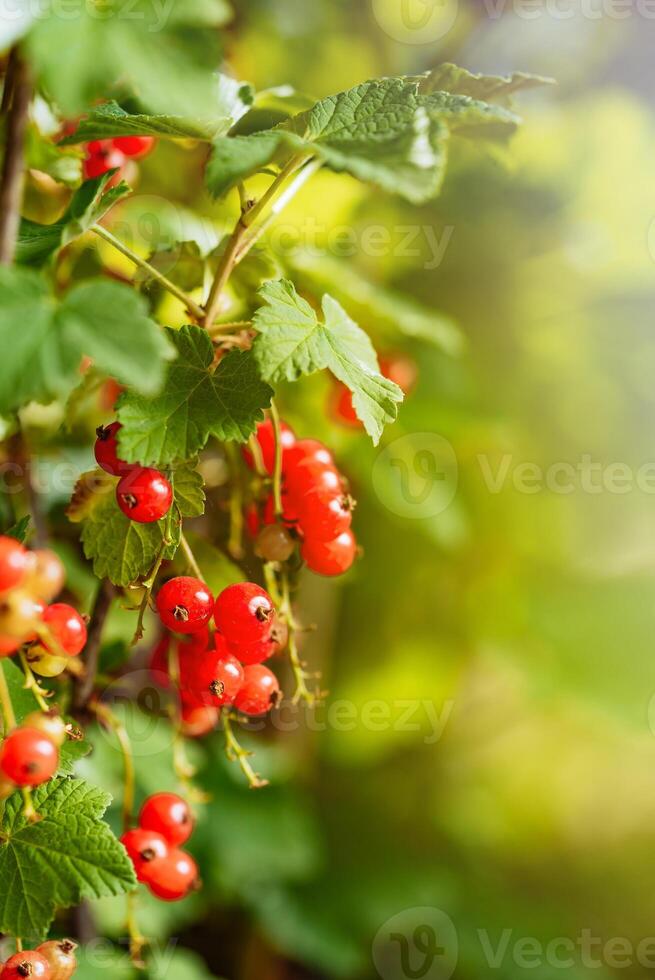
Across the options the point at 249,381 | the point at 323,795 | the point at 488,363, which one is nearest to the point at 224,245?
the point at 249,381

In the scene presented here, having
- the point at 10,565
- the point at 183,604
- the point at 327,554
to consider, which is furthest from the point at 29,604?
the point at 327,554

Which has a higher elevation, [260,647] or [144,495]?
[144,495]

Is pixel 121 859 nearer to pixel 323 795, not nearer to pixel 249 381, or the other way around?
pixel 249 381

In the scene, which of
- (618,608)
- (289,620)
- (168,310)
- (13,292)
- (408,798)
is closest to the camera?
(13,292)

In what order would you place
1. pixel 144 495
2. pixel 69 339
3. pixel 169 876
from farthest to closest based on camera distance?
pixel 169 876 < pixel 144 495 < pixel 69 339

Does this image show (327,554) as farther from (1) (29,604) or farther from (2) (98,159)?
(2) (98,159)

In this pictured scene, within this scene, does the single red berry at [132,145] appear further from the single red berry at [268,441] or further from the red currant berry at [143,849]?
the red currant berry at [143,849]

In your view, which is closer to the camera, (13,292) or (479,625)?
(13,292)
